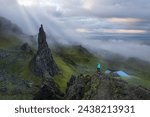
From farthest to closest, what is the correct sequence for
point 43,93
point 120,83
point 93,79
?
point 43,93 → point 93,79 → point 120,83

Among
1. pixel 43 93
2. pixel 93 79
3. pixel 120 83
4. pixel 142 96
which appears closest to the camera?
pixel 142 96

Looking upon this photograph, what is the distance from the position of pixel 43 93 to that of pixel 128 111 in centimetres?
11686

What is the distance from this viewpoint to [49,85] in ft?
586

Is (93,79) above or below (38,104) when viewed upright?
above

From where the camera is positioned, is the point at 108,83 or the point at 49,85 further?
the point at 49,85

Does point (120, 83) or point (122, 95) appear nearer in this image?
point (122, 95)

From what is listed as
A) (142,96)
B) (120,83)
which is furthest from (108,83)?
(142,96)

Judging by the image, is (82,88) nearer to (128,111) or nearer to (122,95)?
(122,95)

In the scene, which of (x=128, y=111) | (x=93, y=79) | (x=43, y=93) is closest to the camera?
(x=128, y=111)

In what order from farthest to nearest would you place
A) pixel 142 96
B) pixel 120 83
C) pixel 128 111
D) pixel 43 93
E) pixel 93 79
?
pixel 43 93, pixel 93 79, pixel 120 83, pixel 142 96, pixel 128 111

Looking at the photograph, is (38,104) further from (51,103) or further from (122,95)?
(122,95)

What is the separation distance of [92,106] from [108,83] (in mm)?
29262

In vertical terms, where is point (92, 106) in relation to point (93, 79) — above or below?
below

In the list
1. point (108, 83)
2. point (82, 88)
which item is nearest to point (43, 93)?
point (82, 88)
